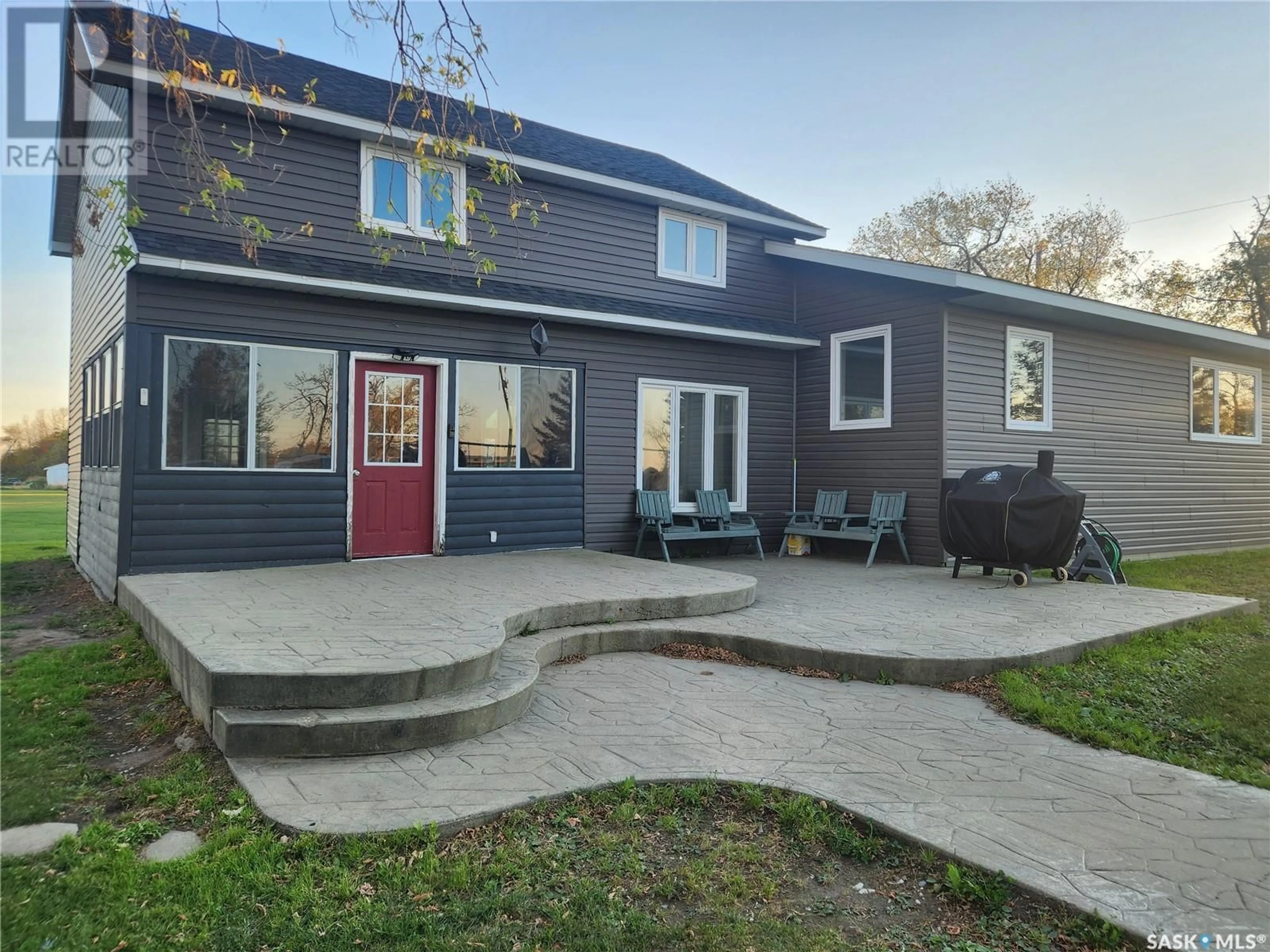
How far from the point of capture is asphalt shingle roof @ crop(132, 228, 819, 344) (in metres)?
7.12

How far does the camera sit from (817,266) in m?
11.1

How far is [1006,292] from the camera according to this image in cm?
908

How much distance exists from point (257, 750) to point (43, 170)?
3.83 meters

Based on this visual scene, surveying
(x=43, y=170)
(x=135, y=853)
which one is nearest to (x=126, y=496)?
(x=43, y=170)

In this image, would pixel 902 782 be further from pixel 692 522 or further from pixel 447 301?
pixel 692 522

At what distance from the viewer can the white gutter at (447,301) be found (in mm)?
7004

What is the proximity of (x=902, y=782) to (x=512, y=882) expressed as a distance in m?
1.78

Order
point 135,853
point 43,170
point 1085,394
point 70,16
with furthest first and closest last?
point 1085,394, point 70,16, point 43,170, point 135,853

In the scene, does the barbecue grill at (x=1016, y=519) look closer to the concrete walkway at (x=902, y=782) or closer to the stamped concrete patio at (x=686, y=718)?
the stamped concrete patio at (x=686, y=718)

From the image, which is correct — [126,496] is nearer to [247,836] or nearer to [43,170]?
[43,170]

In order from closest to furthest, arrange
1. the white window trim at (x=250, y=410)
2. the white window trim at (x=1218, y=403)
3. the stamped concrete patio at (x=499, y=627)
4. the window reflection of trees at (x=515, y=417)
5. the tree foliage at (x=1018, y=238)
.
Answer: the stamped concrete patio at (x=499, y=627) → the white window trim at (x=250, y=410) → the window reflection of trees at (x=515, y=417) → the white window trim at (x=1218, y=403) → the tree foliage at (x=1018, y=238)

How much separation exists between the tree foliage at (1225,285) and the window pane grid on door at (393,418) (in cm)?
2658

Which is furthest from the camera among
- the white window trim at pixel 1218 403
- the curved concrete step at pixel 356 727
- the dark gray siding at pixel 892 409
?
the white window trim at pixel 1218 403

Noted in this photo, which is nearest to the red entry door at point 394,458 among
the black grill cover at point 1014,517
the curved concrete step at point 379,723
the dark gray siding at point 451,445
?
the dark gray siding at point 451,445
